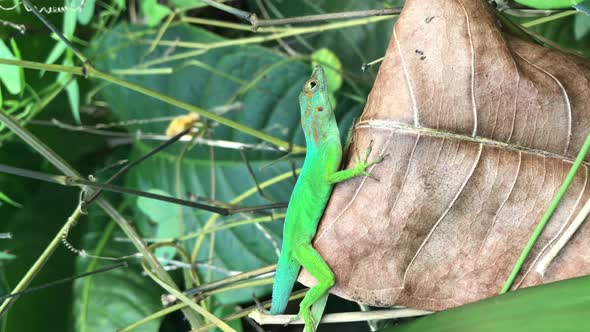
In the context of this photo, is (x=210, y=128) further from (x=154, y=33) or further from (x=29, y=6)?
(x=29, y=6)

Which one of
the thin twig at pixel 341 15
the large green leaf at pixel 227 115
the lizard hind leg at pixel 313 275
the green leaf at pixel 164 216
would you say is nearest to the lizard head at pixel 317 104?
the thin twig at pixel 341 15

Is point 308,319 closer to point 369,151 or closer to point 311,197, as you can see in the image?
point 311,197

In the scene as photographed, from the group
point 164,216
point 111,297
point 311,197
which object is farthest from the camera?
point 111,297

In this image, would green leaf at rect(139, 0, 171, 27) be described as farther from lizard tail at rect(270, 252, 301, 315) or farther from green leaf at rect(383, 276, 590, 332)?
green leaf at rect(383, 276, 590, 332)

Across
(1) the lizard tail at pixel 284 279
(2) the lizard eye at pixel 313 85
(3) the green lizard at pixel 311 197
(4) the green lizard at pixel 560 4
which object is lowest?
(1) the lizard tail at pixel 284 279

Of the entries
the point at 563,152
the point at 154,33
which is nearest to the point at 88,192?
the point at 154,33

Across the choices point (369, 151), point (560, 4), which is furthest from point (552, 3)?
point (369, 151)

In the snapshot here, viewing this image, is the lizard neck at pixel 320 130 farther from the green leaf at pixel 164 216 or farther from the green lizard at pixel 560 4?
the green leaf at pixel 164 216
